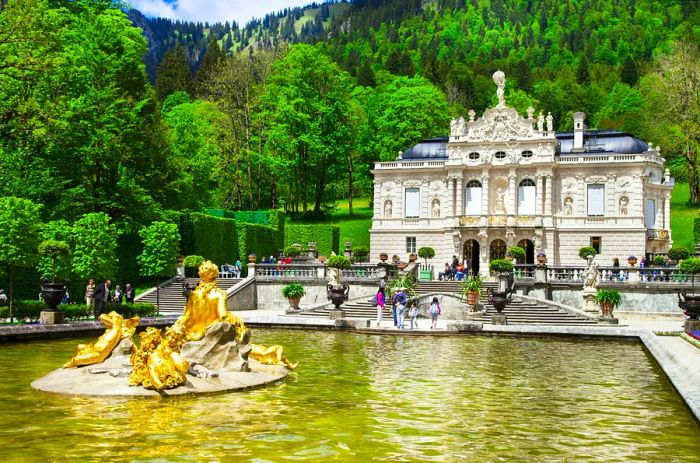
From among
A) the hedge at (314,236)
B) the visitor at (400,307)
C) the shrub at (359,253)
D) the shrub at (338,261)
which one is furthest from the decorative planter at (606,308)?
the hedge at (314,236)

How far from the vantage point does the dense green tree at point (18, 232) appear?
85.1 feet

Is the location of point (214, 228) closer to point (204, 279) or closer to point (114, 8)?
point (114, 8)

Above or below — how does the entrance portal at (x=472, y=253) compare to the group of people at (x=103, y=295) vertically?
above

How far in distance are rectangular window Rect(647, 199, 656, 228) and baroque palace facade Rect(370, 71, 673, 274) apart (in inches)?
2.6

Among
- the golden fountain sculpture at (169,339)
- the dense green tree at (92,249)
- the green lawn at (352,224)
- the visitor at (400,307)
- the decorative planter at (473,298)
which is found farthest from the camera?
the green lawn at (352,224)

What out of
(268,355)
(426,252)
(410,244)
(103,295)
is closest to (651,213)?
(426,252)

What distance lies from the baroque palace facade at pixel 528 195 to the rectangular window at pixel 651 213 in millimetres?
67

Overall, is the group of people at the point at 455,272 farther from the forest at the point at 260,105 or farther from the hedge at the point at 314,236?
the forest at the point at 260,105

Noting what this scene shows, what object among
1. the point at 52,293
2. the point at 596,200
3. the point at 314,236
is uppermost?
the point at 596,200

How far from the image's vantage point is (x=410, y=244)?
5438 cm

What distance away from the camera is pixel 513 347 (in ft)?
73.4

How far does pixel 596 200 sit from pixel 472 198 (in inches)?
320

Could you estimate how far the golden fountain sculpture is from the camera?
42.8 feet

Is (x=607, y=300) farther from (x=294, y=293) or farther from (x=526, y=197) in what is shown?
(x=526, y=197)
